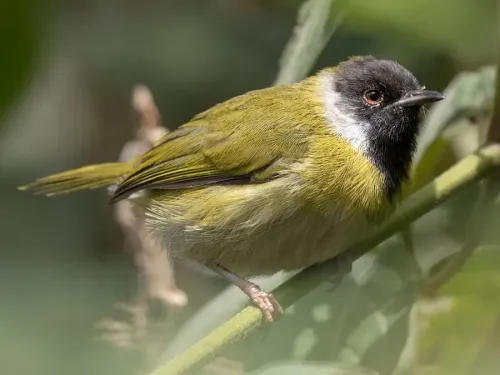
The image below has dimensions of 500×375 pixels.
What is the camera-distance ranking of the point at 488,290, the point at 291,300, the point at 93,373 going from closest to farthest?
the point at 488,290 < the point at 93,373 < the point at 291,300

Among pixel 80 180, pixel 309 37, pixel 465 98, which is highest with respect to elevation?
pixel 80 180

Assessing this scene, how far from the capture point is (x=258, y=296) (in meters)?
1.56

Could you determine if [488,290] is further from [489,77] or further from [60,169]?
[60,169]

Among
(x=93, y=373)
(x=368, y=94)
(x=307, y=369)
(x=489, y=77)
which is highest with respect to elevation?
(x=368, y=94)

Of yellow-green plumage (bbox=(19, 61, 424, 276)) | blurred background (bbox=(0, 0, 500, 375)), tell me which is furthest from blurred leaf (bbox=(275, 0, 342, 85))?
yellow-green plumage (bbox=(19, 61, 424, 276))

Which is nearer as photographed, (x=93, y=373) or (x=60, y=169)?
(x=93, y=373)

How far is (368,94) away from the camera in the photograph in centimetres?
197

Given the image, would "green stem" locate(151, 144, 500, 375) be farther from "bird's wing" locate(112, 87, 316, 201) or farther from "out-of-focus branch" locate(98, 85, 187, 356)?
"bird's wing" locate(112, 87, 316, 201)

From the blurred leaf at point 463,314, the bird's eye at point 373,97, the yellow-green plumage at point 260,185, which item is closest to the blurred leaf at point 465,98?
the yellow-green plumage at point 260,185

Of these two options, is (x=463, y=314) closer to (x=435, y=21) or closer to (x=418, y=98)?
(x=435, y=21)

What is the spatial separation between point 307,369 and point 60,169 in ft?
6.13

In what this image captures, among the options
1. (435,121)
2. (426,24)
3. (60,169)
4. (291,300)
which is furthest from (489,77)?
(60,169)

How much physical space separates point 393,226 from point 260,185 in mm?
474

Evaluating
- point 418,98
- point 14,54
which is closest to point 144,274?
point 418,98
